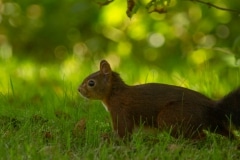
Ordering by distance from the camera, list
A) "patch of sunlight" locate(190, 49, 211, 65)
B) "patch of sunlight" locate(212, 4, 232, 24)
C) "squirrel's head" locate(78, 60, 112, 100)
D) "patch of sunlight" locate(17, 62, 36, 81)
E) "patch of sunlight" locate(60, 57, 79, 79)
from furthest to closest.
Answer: "patch of sunlight" locate(190, 49, 211, 65), "patch of sunlight" locate(212, 4, 232, 24), "patch of sunlight" locate(17, 62, 36, 81), "patch of sunlight" locate(60, 57, 79, 79), "squirrel's head" locate(78, 60, 112, 100)

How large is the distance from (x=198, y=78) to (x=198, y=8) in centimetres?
401

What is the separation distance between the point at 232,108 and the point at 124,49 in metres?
6.51

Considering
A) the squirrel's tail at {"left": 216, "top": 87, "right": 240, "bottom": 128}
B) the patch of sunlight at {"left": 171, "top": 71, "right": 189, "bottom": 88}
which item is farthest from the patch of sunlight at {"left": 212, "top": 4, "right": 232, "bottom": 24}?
the squirrel's tail at {"left": 216, "top": 87, "right": 240, "bottom": 128}

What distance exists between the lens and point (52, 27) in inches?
503

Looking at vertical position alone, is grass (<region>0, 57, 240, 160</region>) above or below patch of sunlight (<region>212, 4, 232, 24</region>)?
below

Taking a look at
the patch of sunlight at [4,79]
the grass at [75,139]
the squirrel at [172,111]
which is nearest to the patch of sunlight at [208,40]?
the patch of sunlight at [4,79]

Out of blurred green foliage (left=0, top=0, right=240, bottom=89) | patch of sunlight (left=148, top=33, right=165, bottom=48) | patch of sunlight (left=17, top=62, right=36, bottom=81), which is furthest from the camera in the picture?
patch of sunlight (left=148, top=33, right=165, bottom=48)

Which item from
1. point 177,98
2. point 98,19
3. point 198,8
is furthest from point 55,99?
point 198,8

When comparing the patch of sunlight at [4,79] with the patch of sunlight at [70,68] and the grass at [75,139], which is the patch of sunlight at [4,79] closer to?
the patch of sunlight at [70,68]

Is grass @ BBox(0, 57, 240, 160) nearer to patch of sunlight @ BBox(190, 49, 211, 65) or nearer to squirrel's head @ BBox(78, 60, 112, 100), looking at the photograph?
squirrel's head @ BBox(78, 60, 112, 100)

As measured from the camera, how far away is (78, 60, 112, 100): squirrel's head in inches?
241

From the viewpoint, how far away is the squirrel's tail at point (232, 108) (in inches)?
222

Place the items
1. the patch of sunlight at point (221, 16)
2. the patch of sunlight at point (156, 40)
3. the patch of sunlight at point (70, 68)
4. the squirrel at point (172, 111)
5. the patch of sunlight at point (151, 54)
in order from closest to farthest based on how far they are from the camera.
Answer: the squirrel at point (172, 111), the patch of sunlight at point (70, 68), the patch of sunlight at point (221, 16), the patch of sunlight at point (156, 40), the patch of sunlight at point (151, 54)

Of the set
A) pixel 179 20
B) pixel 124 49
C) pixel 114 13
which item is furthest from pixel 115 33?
pixel 114 13
